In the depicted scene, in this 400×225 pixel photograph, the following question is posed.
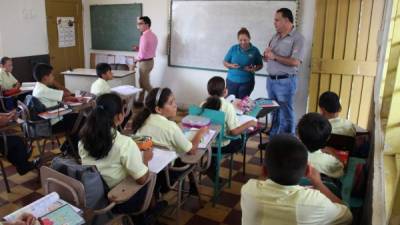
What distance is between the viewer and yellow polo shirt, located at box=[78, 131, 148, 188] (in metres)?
1.81

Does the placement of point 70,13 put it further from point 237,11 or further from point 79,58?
point 237,11

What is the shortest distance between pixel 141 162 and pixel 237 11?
12.9 feet

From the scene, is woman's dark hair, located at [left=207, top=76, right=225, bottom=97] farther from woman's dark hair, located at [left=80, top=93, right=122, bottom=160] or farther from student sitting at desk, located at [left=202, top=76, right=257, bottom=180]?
woman's dark hair, located at [left=80, top=93, right=122, bottom=160]

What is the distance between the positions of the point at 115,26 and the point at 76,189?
5.27 metres

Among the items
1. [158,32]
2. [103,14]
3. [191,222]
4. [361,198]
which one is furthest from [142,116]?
[103,14]

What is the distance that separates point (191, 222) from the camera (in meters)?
2.63

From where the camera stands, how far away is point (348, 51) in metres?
4.25

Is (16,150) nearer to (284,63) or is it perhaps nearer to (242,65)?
(242,65)

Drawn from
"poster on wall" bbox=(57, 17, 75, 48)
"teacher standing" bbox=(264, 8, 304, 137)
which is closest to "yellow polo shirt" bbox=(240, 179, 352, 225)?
"teacher standing" bbox=(264, 8, 304, 137)

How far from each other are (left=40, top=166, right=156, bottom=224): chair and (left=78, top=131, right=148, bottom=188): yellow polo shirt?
0.06m

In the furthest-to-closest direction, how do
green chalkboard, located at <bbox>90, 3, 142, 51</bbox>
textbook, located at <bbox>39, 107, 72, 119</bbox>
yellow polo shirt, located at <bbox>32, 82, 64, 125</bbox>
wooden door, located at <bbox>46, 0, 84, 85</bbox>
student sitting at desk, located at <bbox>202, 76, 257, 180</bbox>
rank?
green chalkboard, located at <bbox>90, 3, 142, 51</bbox> < wooden door, located at <bbox>46, 0, 84, 85</bbox> < yellow polo shirt, located at <bbox>32, 82, 64, 125</bbox> < textbook, located at <bbox>39, 107, 72, 119</bbox> < student sitting at desk, located at <bbox>202, 76, 257, 180</bbox>

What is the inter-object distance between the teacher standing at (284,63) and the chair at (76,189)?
2.56 metres

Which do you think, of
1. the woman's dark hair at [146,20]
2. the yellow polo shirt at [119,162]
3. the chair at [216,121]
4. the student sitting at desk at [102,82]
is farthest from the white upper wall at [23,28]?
the yellow polo shirt at [119,162]

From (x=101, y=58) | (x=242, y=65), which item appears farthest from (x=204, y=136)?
(x=101, y=58)
